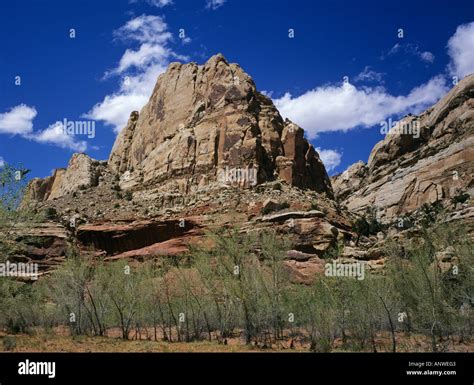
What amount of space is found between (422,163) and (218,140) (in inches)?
1539

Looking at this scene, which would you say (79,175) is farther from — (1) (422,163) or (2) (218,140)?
(1) (422,163)

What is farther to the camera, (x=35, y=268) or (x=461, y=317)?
(x=35, y=268)

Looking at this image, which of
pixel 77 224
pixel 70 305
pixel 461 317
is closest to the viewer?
pixel 461 317

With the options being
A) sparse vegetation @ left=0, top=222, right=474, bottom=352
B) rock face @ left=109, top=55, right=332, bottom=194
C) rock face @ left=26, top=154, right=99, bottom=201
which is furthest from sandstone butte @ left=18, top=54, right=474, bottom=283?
sparse vegetation @ left=0, top=222, right=474, bottom=352

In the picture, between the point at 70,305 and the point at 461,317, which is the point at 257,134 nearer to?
the point at 70,305

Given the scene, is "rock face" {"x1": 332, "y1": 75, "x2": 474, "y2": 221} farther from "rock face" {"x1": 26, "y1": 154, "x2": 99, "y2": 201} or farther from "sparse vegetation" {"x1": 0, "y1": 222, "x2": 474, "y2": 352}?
"rock face" {"x1": 26, "y1": 154, "x2": 99, "y2": 201}

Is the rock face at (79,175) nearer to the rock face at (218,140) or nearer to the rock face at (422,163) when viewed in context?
the rock face at (218,140)

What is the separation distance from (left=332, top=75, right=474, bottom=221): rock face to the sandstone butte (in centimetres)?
26

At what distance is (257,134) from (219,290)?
44662 mm

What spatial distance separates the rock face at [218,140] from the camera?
75.4 m

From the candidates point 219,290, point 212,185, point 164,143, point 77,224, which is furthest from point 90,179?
point 219,290

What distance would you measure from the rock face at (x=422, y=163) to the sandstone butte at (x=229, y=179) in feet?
0.85

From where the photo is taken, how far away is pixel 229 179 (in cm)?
7306
